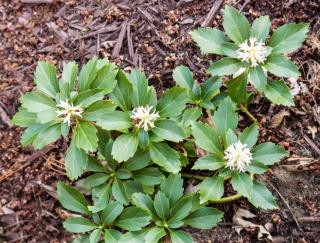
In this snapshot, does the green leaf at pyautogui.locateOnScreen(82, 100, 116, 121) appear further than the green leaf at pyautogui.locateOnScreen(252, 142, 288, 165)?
No

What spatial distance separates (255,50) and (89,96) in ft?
2.92

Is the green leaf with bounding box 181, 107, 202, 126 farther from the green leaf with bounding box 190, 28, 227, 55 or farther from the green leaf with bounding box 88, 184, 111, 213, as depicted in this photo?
the green leaf with bounding box 88, 184, 111, 213

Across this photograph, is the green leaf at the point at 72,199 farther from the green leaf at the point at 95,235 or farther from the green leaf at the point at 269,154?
the green leaf at the point at 269,154

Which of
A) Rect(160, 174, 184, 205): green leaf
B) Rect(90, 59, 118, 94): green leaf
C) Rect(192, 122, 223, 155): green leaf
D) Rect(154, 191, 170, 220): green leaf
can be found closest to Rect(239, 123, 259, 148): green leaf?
Rect(192, 122, 223, 155): green leaf

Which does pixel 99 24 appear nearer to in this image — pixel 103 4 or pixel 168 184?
pixel 103 4

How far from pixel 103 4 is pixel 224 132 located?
1301mm

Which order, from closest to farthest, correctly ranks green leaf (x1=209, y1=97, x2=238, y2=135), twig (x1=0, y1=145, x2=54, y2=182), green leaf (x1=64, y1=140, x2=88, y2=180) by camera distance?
green leaf (x1=64, y1=140, x2=88, y2=180) → green leaf (x1=209, y1=97, x2=238, y2=135) → twig (x1=0, y1=145, x2=54, y2=182)

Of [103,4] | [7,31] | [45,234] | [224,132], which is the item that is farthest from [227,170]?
[7,31]

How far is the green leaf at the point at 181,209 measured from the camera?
2.73 m

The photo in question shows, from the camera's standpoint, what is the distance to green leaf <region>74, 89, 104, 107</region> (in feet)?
8.28

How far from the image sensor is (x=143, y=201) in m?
2.75

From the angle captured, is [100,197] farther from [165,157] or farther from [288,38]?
[288,38]

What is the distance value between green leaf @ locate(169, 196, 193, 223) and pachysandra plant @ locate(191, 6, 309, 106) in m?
0.68

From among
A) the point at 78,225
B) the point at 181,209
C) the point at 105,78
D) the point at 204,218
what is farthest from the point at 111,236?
the point at 105,78
